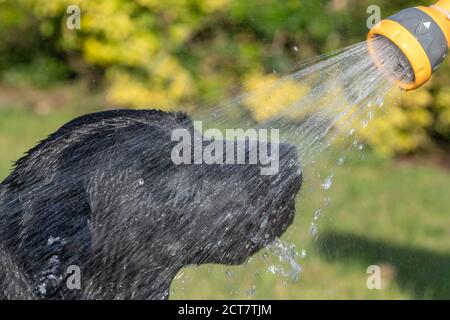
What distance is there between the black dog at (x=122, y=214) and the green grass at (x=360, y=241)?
1.10 ft

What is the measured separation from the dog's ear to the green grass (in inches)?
32.5

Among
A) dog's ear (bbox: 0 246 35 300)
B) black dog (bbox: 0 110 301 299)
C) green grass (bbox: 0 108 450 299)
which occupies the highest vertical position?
green grass (bbox: 0 108 450 299)

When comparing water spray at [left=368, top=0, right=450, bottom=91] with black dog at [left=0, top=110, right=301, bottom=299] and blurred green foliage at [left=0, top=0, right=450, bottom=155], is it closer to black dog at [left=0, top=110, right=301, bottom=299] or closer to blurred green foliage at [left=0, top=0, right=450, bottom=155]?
black dog at [left=0, top=110, right=301, bottom=299]

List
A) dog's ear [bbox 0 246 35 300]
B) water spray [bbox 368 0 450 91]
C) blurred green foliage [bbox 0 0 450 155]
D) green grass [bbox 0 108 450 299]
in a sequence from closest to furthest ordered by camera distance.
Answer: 1. dog's ear [bbox 0 246 35 300]
2. water spray [bbox 368 0 450 91]
3. green grass [bbox 0 108 450 299]
4. blurred green foliage [bbox 0 0 450 155]

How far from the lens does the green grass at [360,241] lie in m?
4.42

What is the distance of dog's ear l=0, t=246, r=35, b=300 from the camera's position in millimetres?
2514

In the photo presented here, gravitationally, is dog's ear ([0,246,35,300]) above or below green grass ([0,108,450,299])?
below

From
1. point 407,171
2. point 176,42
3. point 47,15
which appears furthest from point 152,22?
point 407,171

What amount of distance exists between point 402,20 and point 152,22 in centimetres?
454

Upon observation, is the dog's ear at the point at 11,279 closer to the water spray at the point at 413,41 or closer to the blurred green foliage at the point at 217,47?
the water spray at the point at 413,41

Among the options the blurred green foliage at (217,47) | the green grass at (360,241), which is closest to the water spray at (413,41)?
the green grass at (360,241)

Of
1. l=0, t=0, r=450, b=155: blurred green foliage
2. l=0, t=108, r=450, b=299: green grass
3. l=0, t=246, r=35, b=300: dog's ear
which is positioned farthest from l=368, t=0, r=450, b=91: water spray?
l=0, t=0, r=450, b=155: blurred green foliage

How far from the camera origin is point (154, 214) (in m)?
2.55

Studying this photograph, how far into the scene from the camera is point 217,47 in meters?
7.25
